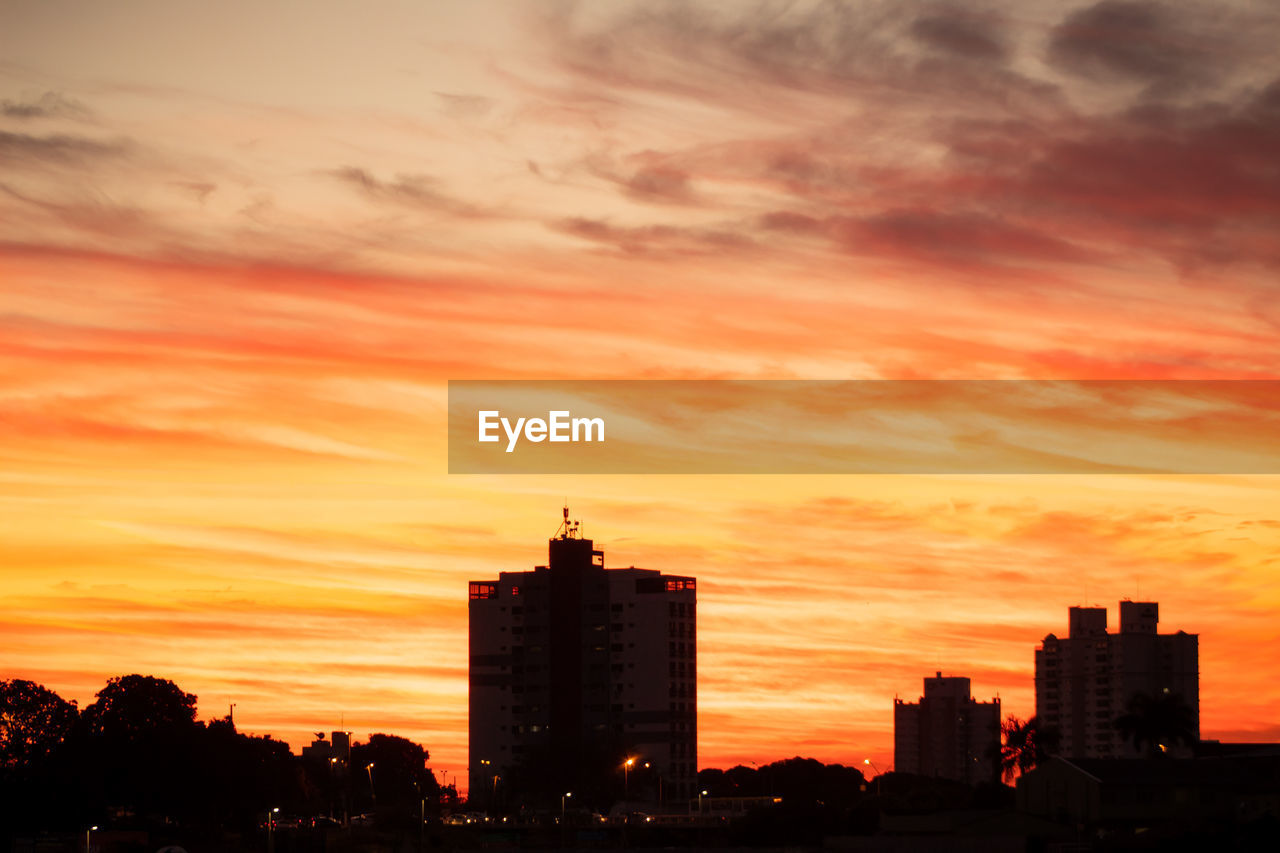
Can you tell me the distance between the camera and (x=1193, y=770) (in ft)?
504

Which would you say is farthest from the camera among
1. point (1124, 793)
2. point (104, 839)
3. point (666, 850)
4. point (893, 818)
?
point (666, 850)

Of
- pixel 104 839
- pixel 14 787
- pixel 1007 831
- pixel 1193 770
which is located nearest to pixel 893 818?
pixel 1007 831

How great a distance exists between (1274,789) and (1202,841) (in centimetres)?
1174

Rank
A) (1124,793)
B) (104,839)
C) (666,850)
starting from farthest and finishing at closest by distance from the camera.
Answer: (666,850) < (104,839) < (1124,793)

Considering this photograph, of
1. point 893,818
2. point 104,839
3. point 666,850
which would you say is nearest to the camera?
point 893,818

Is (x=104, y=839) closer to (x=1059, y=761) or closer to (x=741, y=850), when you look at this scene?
(x=741, y=850)

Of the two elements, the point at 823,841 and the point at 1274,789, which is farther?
the point at 823,841

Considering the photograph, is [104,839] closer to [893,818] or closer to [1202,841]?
[893,818]

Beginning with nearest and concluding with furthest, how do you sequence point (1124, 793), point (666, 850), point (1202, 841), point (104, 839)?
point (1202, 841), point (1124, 793), point (104, 839), point (666, 850)

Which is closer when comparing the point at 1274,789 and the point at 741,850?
the point at 1274,789

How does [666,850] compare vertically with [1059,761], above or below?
below

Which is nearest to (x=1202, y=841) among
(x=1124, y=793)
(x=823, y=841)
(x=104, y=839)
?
(x=1124, y=793)

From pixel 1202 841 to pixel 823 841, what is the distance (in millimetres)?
59083

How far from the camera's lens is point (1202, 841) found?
142m
